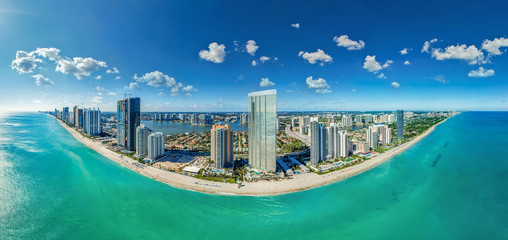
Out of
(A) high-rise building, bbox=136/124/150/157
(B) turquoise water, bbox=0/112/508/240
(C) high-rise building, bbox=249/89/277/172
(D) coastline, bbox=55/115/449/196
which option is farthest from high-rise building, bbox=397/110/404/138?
(A) high-rise building, bbox=136/124/150/157

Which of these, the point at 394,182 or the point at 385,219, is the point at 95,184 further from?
the point at 394,182

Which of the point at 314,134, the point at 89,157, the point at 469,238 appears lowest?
the point at 469,238

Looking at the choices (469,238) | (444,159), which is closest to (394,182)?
(469,238)

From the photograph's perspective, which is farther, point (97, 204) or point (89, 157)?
point (89, 157)

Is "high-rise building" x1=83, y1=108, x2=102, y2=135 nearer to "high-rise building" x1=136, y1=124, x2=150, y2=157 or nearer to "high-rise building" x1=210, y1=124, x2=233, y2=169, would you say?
"high-rise building" x1=136, y1=124, x2=150, y2=157

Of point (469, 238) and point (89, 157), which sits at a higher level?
point (89, 157)

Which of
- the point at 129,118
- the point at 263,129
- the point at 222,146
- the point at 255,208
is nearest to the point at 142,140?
the point at 129,118

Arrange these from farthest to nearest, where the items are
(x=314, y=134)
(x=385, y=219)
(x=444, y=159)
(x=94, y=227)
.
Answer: (x=444, y=159)
(x=314, y=134)
(x=385, y=219)
(x=94, y=227)
